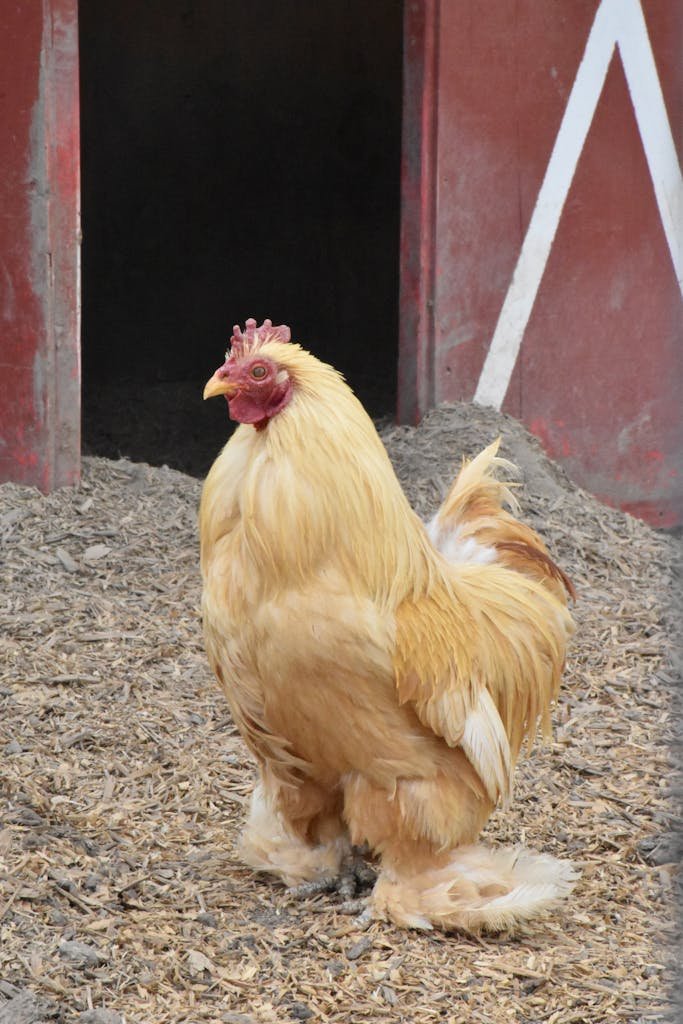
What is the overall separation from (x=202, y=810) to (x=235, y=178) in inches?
305

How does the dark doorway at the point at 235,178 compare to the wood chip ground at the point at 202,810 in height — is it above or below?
above

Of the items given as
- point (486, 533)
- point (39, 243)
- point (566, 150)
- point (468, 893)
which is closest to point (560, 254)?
point (566, 150)

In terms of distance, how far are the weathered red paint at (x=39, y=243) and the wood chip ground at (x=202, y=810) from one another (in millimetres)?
282

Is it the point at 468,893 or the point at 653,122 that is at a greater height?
the point at 653,122

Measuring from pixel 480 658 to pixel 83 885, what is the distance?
133cm

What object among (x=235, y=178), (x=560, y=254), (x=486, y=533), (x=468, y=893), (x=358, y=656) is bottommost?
(x=468, y=893)

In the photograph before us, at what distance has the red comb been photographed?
137 inches

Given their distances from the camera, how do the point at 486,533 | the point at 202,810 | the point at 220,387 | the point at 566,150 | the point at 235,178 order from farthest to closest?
A: the point at 235,178, the point at 566,150, the point at 202,810, the point at 486,533, the point at 220,387

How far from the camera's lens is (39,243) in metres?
6.14

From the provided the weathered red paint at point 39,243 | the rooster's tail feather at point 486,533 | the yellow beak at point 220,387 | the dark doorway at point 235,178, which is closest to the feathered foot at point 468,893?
the rooster's tail feather at point 486,533

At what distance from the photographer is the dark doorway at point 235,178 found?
424 inches

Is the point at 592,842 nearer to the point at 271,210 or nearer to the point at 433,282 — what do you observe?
the point at 433,282

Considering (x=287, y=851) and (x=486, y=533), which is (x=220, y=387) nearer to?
(x=486, y=533)

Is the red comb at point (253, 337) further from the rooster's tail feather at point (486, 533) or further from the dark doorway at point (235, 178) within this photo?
the dark doorway at point (235, 178)
